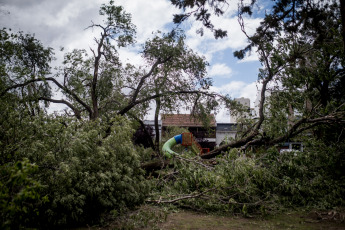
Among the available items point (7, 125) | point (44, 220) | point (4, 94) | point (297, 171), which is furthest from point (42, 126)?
point (297, 171)

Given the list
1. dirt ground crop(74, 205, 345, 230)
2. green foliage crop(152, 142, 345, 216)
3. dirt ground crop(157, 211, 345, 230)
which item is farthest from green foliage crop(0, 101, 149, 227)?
green foliage crop(152, 142, 345, 216)

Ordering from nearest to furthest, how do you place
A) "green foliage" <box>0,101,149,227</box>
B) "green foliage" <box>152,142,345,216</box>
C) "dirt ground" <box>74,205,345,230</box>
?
"green foliage" <box>0,101,149,227</box>, "dirt ground" <box>74,205,345,230</box>, "green foliage" <box>152,142,345,216</box>

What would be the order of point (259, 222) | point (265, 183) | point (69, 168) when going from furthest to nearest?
point (265, 183)
point (259, 222)
point (69, 168)

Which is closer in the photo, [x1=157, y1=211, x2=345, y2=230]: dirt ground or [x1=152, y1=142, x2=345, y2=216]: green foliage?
[x1=157, y1=211, x2=345, y2=230]: dirt ground

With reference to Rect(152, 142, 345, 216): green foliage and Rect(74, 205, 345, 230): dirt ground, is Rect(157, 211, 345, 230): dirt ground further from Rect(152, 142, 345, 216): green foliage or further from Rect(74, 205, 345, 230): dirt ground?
Rect(152, 142, 345, 216): green foliage

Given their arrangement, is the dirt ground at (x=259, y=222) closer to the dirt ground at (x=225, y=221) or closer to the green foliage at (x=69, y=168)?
the dirt ground at (x=225, y=221)

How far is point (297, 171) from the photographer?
6277 millimetres

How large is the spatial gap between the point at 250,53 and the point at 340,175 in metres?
3.96

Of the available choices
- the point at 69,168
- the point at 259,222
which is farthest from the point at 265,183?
the point at 69,168

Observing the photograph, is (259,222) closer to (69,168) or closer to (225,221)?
(225,221)

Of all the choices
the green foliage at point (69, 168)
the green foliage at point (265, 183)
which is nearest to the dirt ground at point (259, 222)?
the green foliage at point (265, 183)

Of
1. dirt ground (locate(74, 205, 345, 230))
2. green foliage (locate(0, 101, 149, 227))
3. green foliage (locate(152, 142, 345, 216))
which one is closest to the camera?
green foliage (locate(0, 101, 149, 227))

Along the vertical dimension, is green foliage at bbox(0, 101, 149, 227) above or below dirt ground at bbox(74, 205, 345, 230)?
above

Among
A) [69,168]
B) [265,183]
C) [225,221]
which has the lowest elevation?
[225,221]
